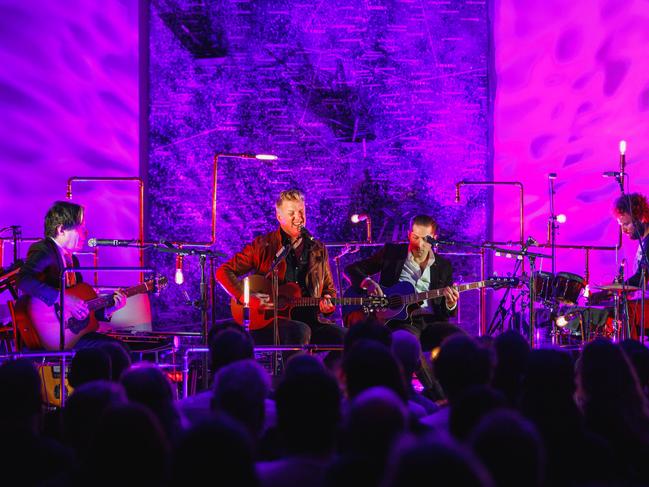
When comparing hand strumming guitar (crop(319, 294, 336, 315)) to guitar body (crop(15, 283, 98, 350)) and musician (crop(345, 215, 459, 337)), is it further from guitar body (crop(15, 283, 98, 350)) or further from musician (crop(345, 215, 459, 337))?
guitar body (crop(15, 283, 98, 350))

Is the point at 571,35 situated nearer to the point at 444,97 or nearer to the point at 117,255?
the point at 444,97

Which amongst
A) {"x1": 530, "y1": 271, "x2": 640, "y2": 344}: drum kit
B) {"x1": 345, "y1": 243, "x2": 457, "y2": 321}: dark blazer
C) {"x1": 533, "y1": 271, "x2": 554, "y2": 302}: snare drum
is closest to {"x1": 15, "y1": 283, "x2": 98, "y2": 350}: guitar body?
{"x1": 345, "y1": 243, "x2": 457, "y2": 321}: dark blazer

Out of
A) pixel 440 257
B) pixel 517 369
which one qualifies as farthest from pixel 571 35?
pixel 517 369

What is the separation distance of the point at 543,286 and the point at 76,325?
4.39 meters

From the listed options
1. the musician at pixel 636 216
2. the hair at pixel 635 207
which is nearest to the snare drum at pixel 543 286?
the musician at pixel 636 216

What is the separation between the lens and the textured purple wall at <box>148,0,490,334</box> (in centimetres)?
928

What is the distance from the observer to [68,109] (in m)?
9.24

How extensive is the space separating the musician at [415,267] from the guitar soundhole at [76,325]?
8.32ft

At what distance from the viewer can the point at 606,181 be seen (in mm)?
9398

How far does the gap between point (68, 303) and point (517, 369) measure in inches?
153

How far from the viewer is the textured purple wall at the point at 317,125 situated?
9.28 metres

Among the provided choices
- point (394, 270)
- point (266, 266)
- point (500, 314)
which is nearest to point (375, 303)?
point (394, 270)

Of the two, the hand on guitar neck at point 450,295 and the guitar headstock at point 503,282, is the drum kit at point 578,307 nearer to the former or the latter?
the guitar headstock at point 503,282

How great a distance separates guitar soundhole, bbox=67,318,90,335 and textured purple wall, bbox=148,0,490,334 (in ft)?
8.38
